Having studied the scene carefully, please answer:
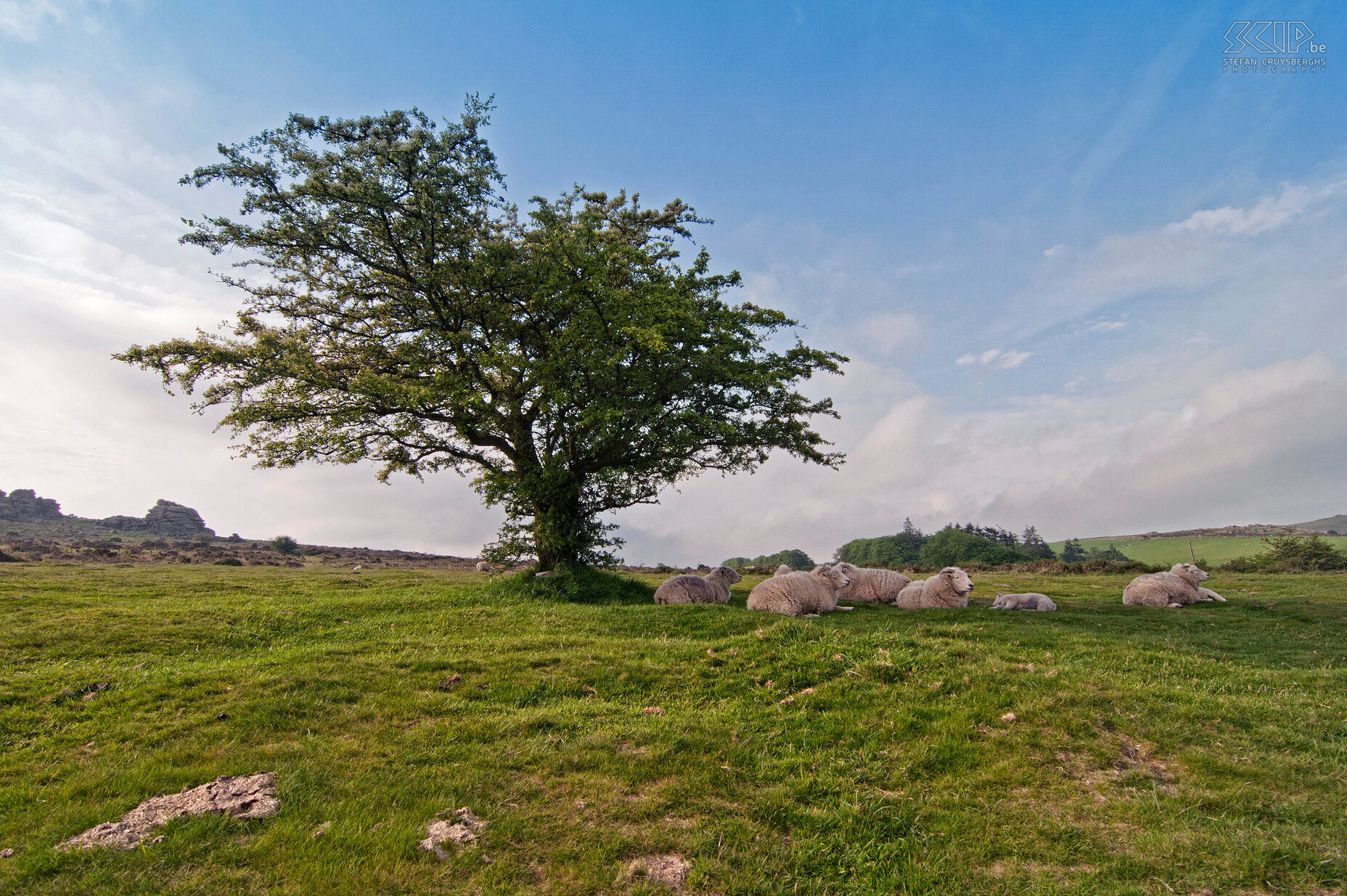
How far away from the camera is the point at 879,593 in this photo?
22281 millimetres

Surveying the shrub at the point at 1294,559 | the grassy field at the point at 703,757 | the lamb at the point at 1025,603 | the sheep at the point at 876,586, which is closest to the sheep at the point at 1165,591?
the lamb at the point at 1025,603

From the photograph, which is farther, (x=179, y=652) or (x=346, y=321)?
(x=346, y=321)

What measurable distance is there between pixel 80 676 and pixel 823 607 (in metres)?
17.5

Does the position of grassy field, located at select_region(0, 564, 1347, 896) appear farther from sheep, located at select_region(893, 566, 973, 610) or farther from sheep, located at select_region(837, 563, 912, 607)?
sheep, located at select_region(837, 563, 912, 607)

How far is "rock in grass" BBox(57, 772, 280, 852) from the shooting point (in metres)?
5.82

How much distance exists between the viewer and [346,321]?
80.5 feet

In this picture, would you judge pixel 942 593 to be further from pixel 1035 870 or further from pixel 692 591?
pixel 1035 870

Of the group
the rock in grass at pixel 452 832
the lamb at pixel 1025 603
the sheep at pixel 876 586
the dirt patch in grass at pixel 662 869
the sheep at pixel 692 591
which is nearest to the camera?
the dirt patch in grass at pixel 662 869

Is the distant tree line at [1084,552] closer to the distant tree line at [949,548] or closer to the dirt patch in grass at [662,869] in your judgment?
the distant tree line at [949,548]

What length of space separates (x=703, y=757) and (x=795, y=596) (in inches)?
442

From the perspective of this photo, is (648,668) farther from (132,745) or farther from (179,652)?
(179,652)

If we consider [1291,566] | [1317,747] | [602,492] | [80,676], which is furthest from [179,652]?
[1291,566]

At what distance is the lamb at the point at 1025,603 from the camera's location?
19.8m

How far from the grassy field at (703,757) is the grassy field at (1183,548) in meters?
61.2
